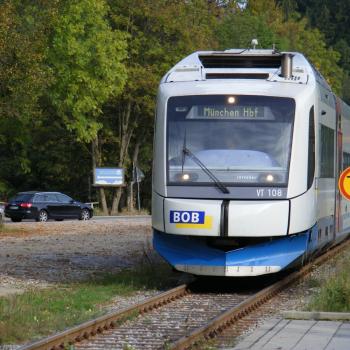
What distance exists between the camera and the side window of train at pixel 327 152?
17.9 m

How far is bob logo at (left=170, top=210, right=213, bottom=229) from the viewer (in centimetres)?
1525

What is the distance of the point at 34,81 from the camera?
3294cm

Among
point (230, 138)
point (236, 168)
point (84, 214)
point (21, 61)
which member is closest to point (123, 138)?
point (84, 214)

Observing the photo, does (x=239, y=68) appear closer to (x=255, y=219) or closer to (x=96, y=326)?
(x=255, y=219)

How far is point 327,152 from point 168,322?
6.86 metres

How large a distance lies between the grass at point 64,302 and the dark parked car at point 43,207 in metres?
27.0

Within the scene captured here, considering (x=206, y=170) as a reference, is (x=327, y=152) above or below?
above

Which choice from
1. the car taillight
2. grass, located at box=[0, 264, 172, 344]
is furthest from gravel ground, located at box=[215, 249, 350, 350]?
the car taillight

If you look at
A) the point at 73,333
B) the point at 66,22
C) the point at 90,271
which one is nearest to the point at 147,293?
the point at 90,271

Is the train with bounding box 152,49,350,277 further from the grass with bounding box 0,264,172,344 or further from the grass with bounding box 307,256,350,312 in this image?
the grass with bounding box 307,256,350,312

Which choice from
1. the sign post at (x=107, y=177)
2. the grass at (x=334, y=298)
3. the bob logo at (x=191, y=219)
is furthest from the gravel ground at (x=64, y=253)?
the sign post at (x=107, y=177)

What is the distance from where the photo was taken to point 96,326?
1178 centimetres

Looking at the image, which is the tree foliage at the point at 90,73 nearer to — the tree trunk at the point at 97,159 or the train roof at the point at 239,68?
the tree trunk at the point at 97,159

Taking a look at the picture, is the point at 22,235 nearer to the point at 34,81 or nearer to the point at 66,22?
the point at 34,81
